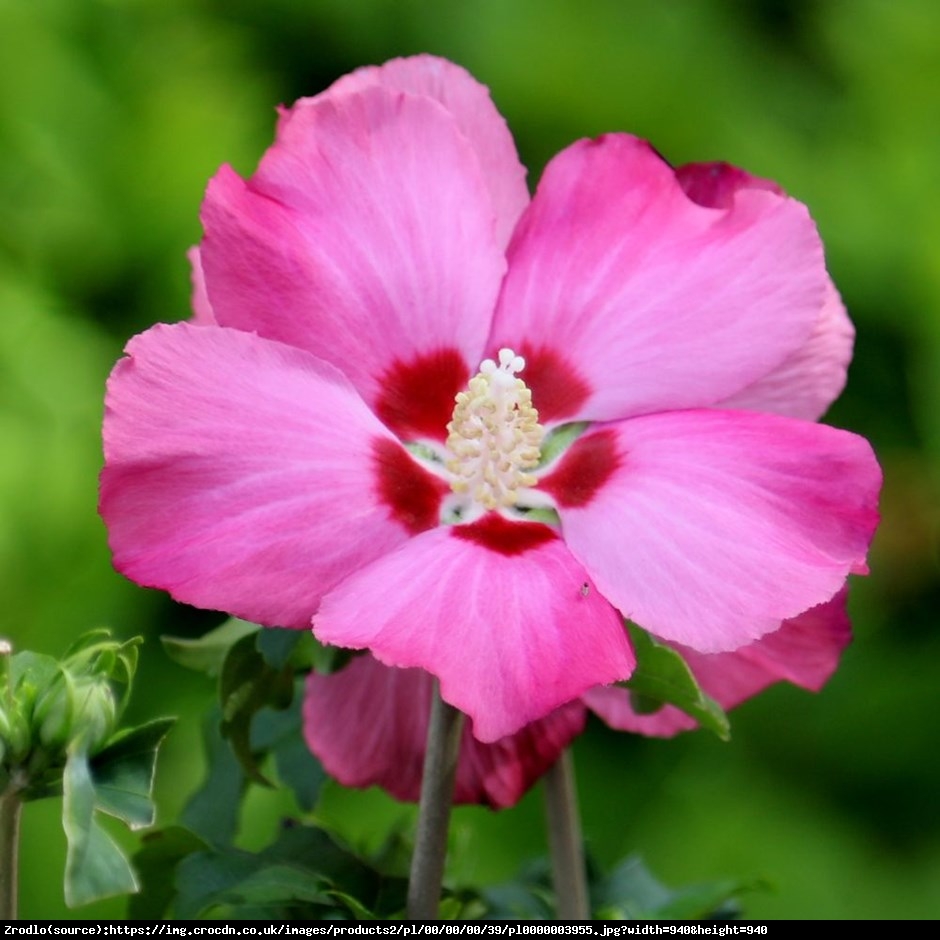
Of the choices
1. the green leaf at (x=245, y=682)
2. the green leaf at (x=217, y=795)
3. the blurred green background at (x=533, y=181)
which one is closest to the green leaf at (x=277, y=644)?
the green leaf at (x=245, y=682)

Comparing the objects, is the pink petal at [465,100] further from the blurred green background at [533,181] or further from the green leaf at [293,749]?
the blurred green background at [533,181]

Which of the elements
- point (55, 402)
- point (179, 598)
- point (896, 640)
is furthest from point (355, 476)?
point (896, 640)

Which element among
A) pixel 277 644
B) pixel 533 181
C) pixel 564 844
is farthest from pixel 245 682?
pixel 533 181

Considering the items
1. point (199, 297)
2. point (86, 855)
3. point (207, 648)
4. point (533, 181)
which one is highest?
point (533, 181)

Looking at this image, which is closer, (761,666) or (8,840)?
(8,840)

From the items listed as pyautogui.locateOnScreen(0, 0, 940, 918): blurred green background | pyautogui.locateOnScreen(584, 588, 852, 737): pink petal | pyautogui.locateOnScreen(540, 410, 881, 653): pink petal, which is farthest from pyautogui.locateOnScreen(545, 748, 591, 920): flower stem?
pyautogui.locateOnScreen(0, 0, 940, 918): blurred green background

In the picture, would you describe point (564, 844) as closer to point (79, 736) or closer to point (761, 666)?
point (761, 666)

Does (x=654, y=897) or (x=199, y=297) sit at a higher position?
(x=199, y=297)
